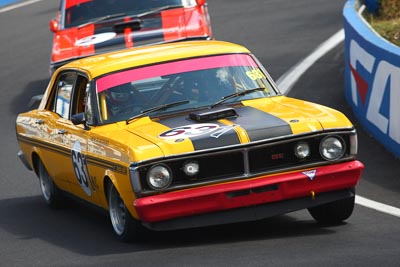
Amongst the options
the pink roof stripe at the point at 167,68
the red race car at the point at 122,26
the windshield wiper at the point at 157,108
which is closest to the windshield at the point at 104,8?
the red race car at the point at 122,26

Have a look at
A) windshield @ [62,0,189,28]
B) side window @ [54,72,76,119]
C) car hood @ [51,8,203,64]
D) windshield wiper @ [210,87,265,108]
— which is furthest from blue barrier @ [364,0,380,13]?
windshield wiper @ [210,87,265,108]

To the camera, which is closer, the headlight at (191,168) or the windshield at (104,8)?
the headlight at (191,168)

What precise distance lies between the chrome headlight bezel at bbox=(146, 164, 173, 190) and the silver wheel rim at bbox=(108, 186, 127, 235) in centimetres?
58

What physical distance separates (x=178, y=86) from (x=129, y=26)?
6931mm

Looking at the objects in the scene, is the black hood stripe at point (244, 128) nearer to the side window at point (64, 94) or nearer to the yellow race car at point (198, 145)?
the yellow race car at point (198, 145)

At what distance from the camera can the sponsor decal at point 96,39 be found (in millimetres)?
16000

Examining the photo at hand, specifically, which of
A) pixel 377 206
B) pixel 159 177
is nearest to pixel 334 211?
pixel 377 206

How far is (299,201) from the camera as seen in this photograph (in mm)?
8391

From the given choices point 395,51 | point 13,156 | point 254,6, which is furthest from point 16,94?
point 395,51

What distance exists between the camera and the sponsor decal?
630 inches

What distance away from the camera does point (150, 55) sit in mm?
9773

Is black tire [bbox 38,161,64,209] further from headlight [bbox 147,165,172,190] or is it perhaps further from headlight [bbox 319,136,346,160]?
headlight [bbox 319,136,346,160]

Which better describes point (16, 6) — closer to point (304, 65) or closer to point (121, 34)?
point (304, 65)

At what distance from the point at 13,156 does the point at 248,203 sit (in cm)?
710
